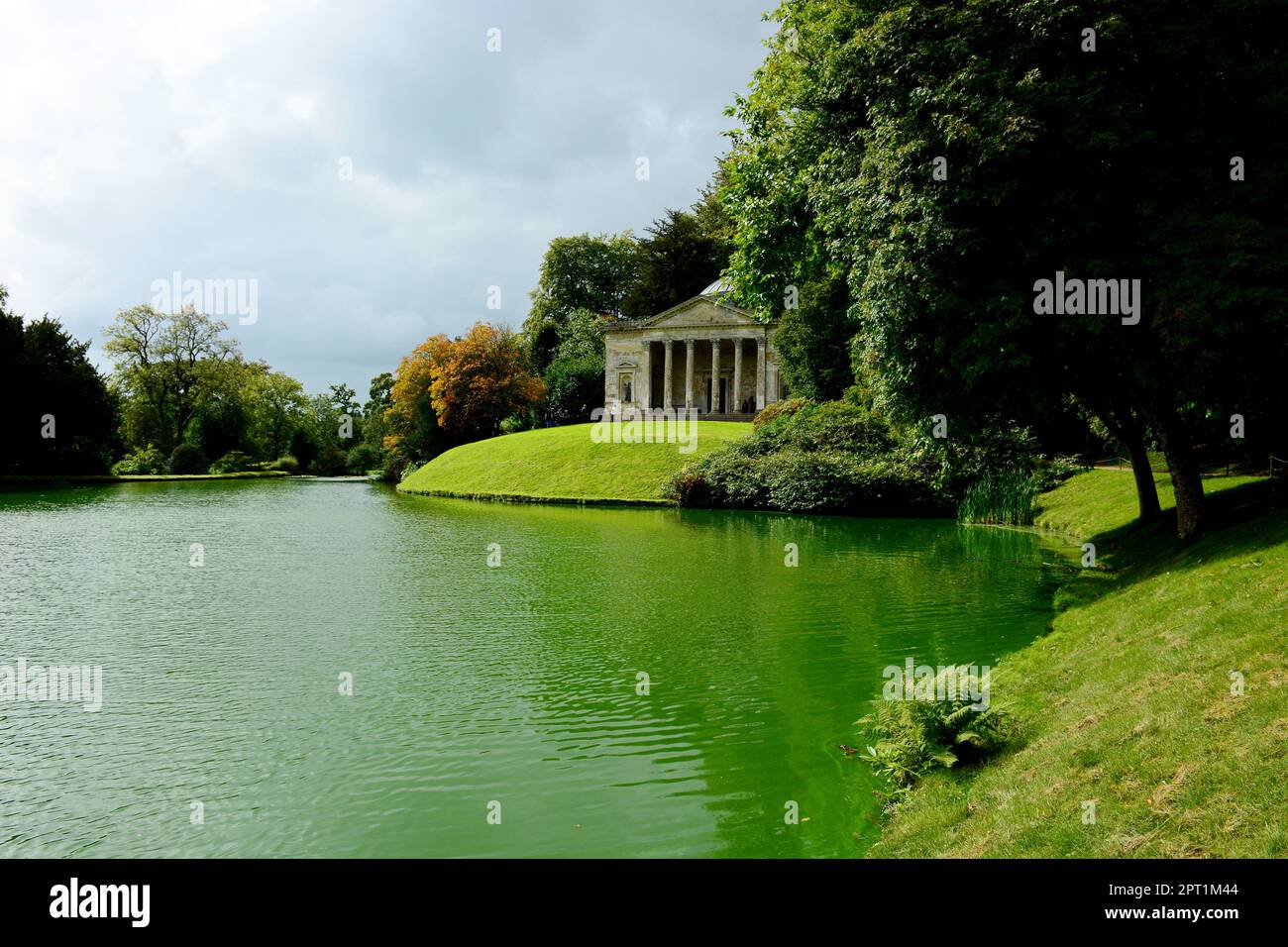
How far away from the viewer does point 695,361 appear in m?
67.8

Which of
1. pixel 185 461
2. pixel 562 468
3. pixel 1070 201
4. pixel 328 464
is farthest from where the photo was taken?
pixel 328 464

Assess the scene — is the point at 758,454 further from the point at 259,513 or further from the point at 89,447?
the point at 89,447

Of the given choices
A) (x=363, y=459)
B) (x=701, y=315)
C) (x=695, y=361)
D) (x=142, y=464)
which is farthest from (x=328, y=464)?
(x=701, y=315)

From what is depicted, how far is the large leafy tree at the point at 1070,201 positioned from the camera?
36.8 feet

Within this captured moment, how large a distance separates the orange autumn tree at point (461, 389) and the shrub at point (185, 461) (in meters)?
19.3

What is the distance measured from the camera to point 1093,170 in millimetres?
12445

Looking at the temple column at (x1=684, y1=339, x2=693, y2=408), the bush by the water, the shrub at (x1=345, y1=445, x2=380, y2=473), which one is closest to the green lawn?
the bush by the water

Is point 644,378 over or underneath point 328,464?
over

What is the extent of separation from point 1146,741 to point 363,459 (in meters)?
82.7

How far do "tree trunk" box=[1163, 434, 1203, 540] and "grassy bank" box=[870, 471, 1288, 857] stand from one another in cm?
356

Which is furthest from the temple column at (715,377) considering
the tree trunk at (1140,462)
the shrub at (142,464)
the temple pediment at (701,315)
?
the tree trunk at (1140,462)

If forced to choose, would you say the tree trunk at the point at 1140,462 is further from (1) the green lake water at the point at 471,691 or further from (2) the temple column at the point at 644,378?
(2) the temple column at the point at 644,378

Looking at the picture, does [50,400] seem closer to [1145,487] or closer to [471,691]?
[471,691]
